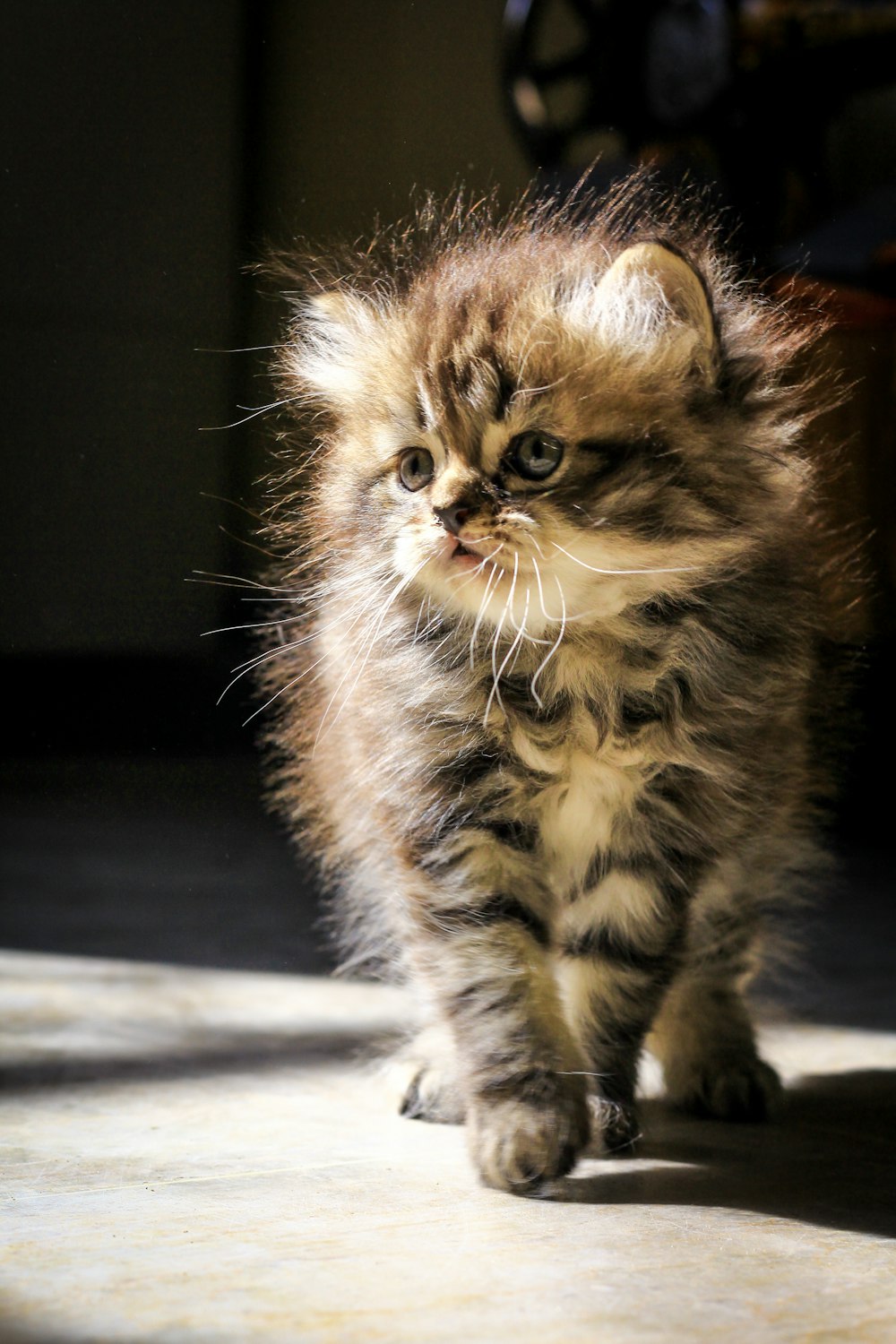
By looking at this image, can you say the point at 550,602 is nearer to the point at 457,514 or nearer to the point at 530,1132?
the point at 457,514

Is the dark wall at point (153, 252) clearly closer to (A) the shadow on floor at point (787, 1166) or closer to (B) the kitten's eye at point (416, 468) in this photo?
(B) the kitten's eye at point (416, 468)

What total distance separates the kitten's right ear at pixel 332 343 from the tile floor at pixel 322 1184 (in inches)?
20.2

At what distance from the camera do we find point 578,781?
1.54 m

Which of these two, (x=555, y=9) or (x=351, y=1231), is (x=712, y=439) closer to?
(x=351, y=1231)

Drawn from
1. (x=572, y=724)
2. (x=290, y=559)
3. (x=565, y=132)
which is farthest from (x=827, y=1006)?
(x=565, y=132)

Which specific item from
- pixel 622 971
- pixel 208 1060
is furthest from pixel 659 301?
pixel 208 1060

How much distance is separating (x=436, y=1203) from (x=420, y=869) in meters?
0.34

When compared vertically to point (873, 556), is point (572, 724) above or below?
below

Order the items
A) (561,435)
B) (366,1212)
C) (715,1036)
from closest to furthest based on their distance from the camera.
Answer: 1. (366,1212)
2. (561,435)
3. (715,1036)

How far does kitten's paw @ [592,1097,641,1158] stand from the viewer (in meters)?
1.55

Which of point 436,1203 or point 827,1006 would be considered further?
point 827,1006

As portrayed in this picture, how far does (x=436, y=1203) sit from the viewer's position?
137 cm

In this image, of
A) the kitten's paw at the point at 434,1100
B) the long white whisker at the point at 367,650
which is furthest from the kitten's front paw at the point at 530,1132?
the long white whisker at the point at 367,650

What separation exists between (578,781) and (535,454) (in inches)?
13.7
